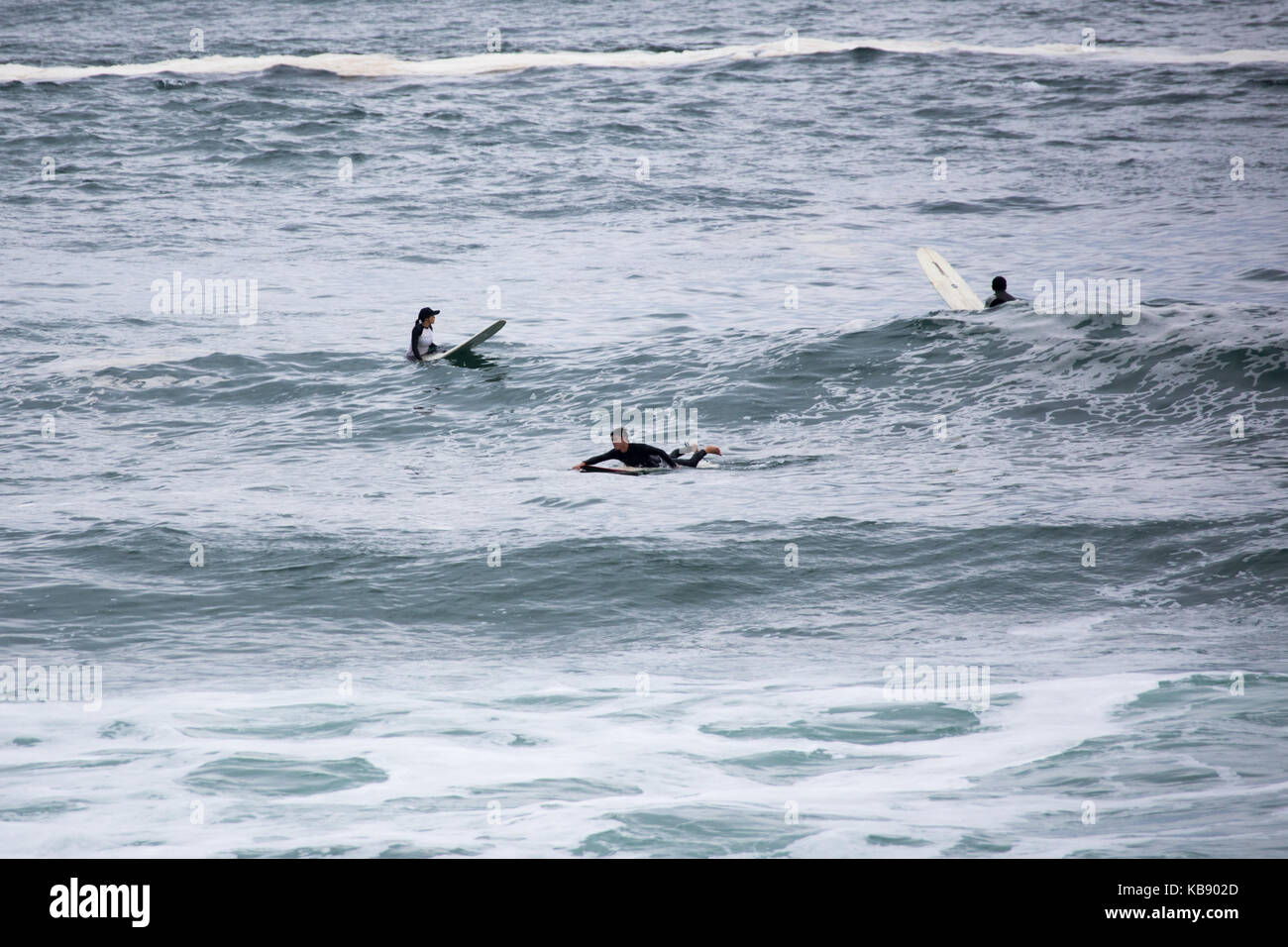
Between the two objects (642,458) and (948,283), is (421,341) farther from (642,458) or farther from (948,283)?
(948,283)

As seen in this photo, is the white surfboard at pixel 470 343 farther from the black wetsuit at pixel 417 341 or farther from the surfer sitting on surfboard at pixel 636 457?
the surfer sitting on surfboard at pixel 636 457

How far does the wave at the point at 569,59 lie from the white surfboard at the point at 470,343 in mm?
29755

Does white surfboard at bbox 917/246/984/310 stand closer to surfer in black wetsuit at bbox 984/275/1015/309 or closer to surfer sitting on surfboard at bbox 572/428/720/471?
surfer in black wetsuit at bbox 984/275/1015/309

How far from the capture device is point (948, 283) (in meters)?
27.5

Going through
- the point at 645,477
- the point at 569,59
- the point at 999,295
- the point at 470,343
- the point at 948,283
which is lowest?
the point at 645,477

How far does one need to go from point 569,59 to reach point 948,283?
3142 cm

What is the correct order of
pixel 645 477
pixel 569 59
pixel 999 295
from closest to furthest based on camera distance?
pixel 645 477
pixel 999 295
pixel 569 59

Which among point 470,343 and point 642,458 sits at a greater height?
point 470,343

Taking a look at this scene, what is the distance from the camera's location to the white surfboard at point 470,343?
2567 cm

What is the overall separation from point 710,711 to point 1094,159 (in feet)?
117

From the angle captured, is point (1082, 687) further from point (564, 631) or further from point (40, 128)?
point (40, 128)

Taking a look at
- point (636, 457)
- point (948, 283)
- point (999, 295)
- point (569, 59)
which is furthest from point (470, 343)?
point (569, 59)

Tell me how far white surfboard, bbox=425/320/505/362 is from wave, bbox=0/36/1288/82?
97.6 feet

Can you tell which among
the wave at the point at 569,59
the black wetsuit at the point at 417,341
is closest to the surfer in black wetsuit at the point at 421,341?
the black wetsuit at the point at 417,341
